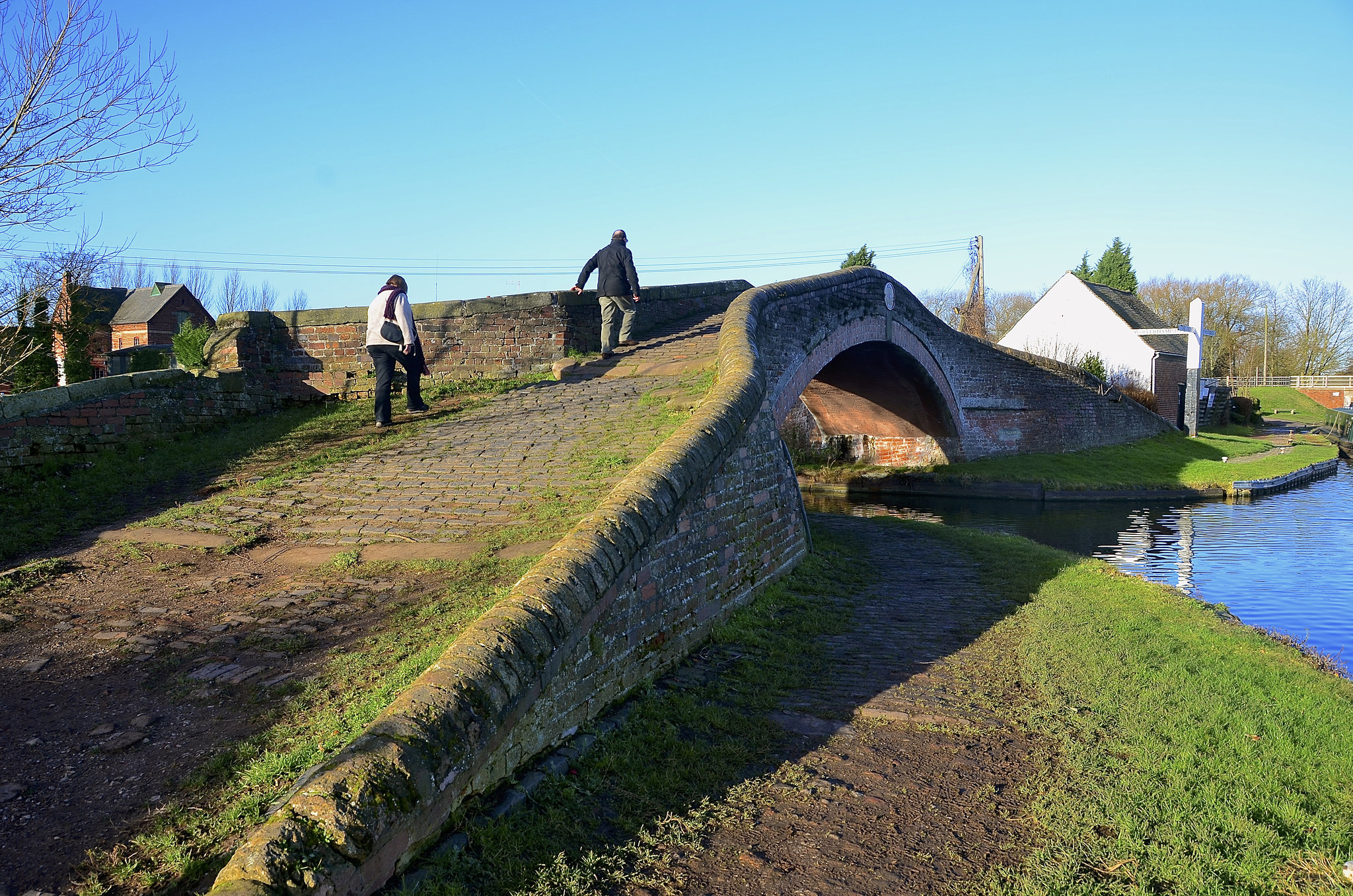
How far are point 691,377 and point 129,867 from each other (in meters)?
6.64

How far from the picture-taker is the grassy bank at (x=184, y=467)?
20.8 feet

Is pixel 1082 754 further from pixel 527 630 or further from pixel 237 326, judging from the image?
pixel 237 326

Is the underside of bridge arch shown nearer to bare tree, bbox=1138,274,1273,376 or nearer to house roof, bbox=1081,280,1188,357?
house roof, bbox=1081,280,1188,357

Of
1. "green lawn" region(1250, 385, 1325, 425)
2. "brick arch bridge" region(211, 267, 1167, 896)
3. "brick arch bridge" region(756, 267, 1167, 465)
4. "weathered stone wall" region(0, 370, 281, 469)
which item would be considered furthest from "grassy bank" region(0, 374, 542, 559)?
"green lawn" region(1250, 385, 1325, 425)

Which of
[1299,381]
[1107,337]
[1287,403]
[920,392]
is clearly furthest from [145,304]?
[1299,381]

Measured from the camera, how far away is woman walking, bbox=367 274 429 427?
28.5 feet

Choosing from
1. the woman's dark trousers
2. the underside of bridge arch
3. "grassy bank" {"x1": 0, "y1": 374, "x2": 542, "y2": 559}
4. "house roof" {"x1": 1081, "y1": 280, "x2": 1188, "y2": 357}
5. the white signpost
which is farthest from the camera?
"house roof" {"x1": 1081, "y1": 280, "x2": 1188, "y2": 357}

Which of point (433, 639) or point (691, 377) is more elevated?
→ point (691, 377)

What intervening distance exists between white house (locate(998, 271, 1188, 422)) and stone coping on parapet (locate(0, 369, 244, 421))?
28814 mm

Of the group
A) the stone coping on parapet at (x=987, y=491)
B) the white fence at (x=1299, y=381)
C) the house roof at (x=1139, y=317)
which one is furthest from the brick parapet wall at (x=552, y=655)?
the white fence at (x=1299, y=381)

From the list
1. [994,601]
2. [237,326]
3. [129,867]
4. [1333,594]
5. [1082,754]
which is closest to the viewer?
[129,867]

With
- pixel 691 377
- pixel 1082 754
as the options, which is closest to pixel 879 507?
pixel 691 377

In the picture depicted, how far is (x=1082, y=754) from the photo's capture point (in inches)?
156

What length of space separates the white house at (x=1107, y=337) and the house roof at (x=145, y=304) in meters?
41.5
